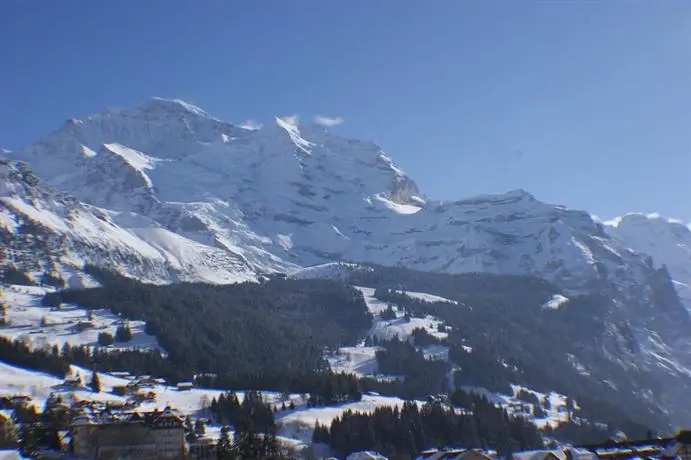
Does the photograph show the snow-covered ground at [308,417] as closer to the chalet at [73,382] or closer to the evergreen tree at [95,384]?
the evergreen tree at [95,384]

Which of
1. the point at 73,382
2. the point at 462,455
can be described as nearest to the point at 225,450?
the point at 462,455

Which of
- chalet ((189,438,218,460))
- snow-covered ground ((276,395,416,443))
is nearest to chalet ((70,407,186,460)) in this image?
chalet ((189,438,218,460))

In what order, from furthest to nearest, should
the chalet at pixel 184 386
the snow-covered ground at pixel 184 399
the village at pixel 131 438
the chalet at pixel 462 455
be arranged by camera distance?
the chalet at pixel 184 386 → the snow-covered ground at pixel 184 399 → the village at pixel 131 438 → the chalet at pixel 462 455

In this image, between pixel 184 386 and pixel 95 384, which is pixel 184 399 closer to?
pixel 184 386

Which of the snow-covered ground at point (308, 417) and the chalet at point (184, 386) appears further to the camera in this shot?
the chalet at point (184, 386)

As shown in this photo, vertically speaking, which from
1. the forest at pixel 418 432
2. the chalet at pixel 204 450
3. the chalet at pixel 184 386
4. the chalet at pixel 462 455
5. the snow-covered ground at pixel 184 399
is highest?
the chalet at pixel 184 386

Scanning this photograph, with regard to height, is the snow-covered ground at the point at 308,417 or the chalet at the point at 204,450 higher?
the snow-covered ground at the point at 308,417

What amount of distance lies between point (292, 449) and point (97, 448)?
109 feet

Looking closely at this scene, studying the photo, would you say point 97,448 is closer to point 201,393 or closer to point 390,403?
point 201,393

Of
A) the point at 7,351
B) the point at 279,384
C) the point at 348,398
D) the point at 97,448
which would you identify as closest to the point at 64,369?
the point at 7,351

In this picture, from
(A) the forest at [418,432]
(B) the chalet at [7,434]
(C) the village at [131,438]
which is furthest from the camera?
(A) the forest at [418,432]

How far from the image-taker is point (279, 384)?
197 metres

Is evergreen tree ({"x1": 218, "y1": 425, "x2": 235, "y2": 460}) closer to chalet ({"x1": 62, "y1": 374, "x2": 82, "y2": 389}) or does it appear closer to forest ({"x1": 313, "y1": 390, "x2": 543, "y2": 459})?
forest ({"x1": 313, "y1": 390, "x2": 543, "y2": 459})

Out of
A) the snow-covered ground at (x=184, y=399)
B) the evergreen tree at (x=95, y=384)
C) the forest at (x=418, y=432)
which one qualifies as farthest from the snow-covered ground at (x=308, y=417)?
the evergreen tree at (x=95, y=384)
